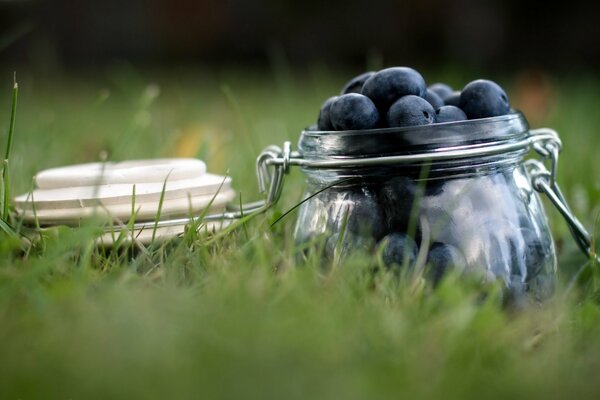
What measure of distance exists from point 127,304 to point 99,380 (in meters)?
0.13

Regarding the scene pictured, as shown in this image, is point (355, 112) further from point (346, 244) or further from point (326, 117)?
point (346, 244)

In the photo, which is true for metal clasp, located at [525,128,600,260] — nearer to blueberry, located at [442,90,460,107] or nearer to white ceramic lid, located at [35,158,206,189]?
blueberry, located at [442,90,460,107]

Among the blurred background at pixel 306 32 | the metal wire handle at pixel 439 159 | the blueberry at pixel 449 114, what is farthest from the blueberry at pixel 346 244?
the blurred background at pixel 306 32

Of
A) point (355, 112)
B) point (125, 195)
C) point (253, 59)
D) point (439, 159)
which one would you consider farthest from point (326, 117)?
point (253, 59)

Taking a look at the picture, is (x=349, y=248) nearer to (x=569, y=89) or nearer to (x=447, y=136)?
(x=447, y=136)

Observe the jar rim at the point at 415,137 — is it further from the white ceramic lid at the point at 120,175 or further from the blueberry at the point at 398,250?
the white ceramic lid at the point at 120,175

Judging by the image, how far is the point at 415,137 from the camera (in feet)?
3.66

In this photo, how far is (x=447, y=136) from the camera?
3.70 ft

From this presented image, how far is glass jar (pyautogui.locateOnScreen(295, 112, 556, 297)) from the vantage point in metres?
1.12

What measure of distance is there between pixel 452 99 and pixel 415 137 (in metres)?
0.19

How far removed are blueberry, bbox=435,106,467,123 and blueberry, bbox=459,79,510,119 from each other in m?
0.03

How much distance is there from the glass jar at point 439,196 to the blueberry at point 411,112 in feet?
0.07

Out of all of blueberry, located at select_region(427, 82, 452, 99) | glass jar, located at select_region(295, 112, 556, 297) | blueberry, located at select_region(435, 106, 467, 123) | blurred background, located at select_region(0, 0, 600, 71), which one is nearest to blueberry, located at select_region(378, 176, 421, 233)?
glass jar, located at select_region(295, 112, 556, 297)

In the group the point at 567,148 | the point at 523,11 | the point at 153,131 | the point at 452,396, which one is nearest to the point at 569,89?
the point at 523,11
